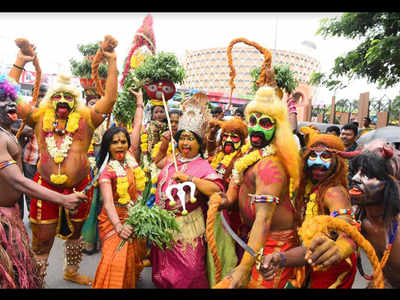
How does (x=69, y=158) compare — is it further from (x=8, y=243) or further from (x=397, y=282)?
(x=397, y=282)

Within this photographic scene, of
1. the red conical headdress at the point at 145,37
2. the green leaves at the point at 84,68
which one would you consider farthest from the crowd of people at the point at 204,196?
the green leaves at the point at 84,68

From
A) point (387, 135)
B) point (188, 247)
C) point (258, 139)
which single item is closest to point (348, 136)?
point (387, 135)

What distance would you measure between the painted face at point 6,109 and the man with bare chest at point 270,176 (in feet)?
6.74

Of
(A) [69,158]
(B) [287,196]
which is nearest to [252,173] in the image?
(B) [287,196]

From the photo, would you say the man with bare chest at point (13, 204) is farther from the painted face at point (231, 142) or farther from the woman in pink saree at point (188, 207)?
the painted face at point (231, 142)

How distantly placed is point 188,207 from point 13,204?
1.61 meters

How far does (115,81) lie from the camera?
3609 mm

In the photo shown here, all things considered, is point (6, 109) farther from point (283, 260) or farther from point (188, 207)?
point (283, 260)

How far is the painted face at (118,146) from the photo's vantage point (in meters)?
3.46

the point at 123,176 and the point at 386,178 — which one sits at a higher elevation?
the point at 386,178

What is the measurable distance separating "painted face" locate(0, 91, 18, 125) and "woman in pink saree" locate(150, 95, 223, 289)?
5.07ft

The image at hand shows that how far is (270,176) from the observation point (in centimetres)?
233

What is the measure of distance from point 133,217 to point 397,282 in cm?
213

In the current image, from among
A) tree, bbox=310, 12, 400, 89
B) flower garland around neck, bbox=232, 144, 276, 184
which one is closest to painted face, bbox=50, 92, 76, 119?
flower garland around neck, bbox=232, 144, 276, 184
